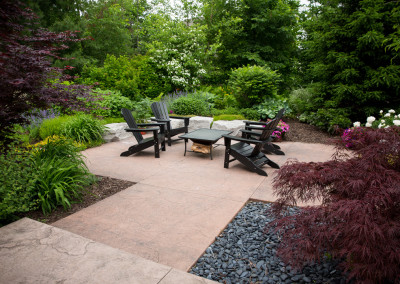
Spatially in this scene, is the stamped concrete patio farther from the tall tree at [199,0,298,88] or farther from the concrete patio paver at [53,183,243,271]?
the tall tree at [199,0,298,88]

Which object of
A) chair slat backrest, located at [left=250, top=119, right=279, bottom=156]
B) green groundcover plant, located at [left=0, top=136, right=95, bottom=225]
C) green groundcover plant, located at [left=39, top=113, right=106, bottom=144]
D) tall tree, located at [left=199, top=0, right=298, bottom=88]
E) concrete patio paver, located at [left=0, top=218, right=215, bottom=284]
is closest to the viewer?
concrete patio paver, located at [left=0, top=218, right=215, bottom=284]

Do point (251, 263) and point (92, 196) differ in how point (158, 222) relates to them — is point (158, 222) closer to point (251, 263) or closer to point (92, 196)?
point (251, 263)

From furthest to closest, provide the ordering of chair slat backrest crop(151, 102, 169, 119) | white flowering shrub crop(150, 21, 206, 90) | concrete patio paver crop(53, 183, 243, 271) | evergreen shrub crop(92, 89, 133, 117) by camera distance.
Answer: white flowering shrub crop(150, 21, 206, 90)
evergreen shrub crop(92, 89, 133, 117)
chair slat backrest crop(151, 102, 169, 119)
concrete patio paver crop(53, 183, 243, 271)

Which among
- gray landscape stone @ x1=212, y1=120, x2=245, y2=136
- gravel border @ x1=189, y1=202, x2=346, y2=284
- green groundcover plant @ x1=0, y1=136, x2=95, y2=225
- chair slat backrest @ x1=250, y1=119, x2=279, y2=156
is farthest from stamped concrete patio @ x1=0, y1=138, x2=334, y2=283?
gray landscape stone @ x1=212, y1=120, x2=245, y2=136

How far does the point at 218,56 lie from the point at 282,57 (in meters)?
3.41

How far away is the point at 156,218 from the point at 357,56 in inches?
273

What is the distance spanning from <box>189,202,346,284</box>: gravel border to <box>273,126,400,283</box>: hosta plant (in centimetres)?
24

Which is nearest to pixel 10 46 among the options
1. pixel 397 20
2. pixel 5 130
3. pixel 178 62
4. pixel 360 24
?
pixel 5 130

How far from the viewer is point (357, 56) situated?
6.94 meters

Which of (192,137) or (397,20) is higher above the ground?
(397,20)

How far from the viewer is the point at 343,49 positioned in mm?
7289

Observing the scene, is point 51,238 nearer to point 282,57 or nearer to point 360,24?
point 360,24

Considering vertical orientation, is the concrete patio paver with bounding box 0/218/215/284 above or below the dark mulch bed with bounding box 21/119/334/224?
above

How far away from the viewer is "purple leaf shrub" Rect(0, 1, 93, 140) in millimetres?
2361
